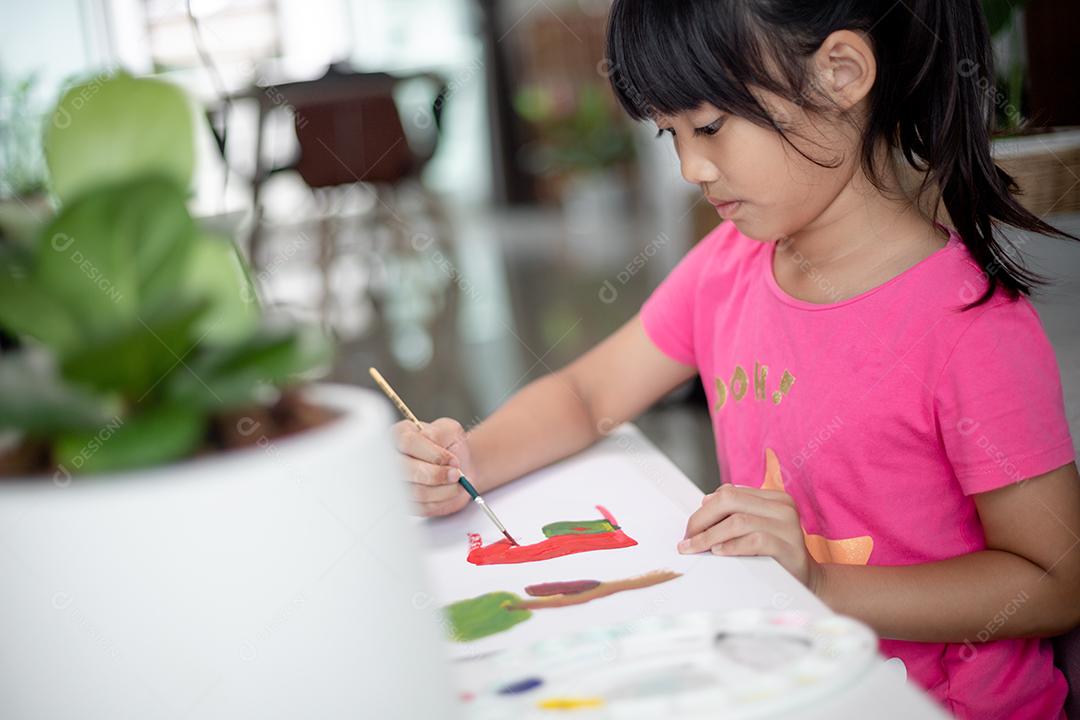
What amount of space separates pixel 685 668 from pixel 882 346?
0.43 m

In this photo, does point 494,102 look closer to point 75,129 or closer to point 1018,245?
point 1018,245

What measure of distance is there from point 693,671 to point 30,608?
0.27m

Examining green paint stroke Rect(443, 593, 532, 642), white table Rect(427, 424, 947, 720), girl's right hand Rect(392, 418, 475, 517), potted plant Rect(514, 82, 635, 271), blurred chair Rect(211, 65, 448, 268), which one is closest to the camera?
white table Rect(427, 424, 947, 720)

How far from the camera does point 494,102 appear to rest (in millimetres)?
8023

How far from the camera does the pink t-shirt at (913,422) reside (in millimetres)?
755

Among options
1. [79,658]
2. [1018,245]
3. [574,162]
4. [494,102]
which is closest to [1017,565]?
[1018,245]

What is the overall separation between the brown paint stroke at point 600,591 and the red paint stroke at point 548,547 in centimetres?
6

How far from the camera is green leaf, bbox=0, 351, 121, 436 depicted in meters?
0.32

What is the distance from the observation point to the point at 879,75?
84 cm

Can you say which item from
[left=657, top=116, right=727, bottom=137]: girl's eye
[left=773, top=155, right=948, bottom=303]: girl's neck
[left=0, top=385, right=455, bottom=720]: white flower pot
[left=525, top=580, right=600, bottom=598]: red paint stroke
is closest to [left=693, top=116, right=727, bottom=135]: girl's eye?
[left=657, top=116, right=727, bottom=137]: girl's eye

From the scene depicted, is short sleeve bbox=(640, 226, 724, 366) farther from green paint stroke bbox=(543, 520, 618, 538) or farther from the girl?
green paint stroke bbox=(543, 520, 618, 538)

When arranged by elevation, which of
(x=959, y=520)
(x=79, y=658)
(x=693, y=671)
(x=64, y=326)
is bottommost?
(x=959, y=520)

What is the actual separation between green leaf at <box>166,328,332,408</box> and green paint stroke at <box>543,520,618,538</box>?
0.41 m

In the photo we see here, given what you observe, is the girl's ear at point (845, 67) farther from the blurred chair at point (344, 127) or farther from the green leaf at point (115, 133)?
the blurred chair at point (344, 127)
